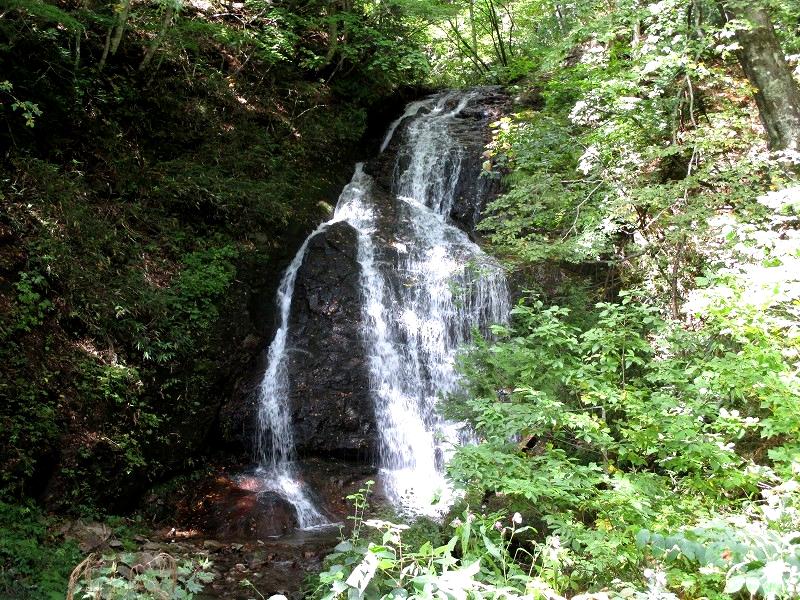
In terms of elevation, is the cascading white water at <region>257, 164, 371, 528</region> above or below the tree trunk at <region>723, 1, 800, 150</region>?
below

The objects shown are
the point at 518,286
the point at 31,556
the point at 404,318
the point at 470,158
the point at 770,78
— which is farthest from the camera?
the point at 470,158

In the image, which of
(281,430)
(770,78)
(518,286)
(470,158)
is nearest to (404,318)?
(518,286)

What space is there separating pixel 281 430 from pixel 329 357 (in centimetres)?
137

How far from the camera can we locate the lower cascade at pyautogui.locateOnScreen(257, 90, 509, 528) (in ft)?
26.0

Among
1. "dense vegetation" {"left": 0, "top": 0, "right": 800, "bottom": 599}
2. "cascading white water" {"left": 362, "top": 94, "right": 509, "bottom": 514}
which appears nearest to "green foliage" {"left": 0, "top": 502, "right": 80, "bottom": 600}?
"dense vegetation" {"left": 0, "top": 0, "right": 800, "bottom": 599}

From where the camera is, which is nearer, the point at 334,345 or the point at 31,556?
the point at 31,556

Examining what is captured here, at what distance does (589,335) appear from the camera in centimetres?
402

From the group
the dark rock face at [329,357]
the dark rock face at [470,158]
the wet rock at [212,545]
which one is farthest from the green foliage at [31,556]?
the dark rock face at [470,158]

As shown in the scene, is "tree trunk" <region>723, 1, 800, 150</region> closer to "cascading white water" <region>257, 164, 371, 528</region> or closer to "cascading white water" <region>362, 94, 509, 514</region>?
"cascading white water" <region>362, 94, 509, 514</region>

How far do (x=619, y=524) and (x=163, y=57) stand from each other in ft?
34.0

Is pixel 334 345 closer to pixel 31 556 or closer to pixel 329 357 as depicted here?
pixel 329 357

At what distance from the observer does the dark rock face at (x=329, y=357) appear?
27.0 ft

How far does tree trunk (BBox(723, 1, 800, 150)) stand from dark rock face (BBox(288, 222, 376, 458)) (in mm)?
6133

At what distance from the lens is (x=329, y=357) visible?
8.86 meters
